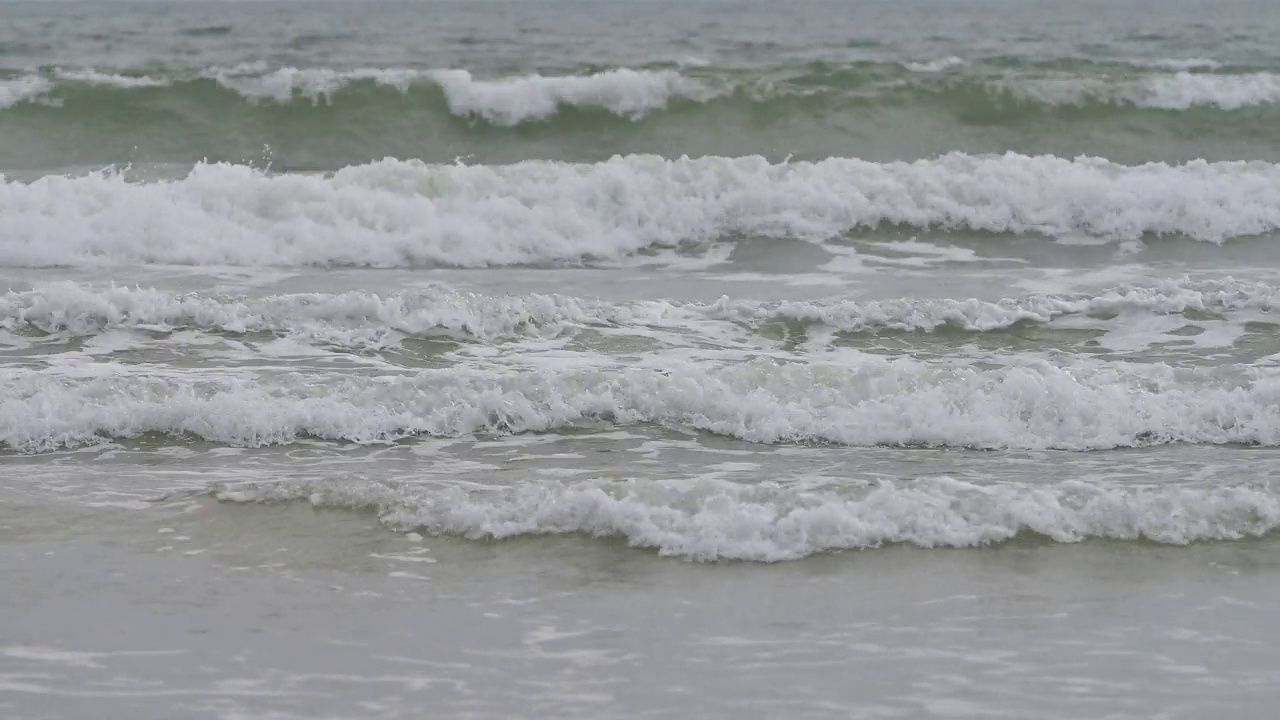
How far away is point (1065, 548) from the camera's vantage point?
419cm

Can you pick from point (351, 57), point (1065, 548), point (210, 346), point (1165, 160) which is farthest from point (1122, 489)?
point (351, 57)

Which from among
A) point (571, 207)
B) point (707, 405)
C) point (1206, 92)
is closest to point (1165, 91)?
point (1206, 92)

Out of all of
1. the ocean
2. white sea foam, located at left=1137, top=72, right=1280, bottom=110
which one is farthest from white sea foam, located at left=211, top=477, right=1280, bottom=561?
white sea foam, located at left=1137, top=72, right=1280, bottom=110

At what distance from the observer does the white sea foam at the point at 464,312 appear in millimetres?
6582

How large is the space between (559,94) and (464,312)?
7058 millimetres

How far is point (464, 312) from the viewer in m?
6.71

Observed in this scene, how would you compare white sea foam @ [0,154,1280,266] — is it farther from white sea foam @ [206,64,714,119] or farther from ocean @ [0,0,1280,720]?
white sea foam @ [206,64,714,119]

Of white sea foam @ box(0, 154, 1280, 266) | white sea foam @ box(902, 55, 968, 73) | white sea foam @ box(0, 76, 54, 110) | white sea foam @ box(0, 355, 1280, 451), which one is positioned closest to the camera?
white sea foam @ box(0, 355, 1280, 451)

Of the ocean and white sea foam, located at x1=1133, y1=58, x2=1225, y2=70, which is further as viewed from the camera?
white sea foam, located at x1=1133, y1=58, x2=1225, y2=70

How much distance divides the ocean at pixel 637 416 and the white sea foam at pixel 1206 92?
31 centimetres

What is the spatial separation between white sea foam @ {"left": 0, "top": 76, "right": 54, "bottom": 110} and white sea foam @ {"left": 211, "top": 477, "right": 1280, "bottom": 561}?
10.2 m

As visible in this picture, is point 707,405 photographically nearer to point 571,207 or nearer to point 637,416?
point 637,416

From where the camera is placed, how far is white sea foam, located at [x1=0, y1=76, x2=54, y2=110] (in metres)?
13.0

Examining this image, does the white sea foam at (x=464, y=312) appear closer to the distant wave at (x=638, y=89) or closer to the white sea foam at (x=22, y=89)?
the distant wave at (x=638, y=89)
